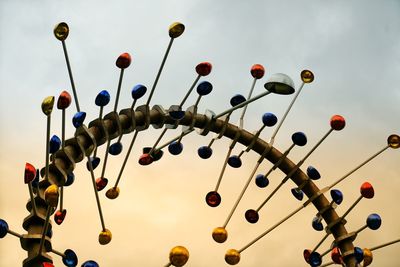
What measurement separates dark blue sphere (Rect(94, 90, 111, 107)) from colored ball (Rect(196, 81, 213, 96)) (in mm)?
1604

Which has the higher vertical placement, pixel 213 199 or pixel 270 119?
pixel 270 119

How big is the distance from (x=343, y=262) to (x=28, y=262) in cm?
539

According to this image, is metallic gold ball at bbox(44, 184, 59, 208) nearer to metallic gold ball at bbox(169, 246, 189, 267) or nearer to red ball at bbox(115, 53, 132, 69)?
metallic gold ball at bbox(169, 246, 189, 267)

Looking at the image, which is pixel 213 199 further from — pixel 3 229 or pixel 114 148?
pixel 3 229

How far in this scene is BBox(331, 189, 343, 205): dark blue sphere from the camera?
9031mm

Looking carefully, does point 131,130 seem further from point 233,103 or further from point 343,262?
point 343,262

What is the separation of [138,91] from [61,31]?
1.35 m

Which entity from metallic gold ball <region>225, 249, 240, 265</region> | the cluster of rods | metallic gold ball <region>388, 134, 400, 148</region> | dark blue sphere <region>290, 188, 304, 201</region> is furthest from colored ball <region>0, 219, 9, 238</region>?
metallic gold ball <region>388, 134, 400, 148</region>

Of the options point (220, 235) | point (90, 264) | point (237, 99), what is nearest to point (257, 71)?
point (237, 99)

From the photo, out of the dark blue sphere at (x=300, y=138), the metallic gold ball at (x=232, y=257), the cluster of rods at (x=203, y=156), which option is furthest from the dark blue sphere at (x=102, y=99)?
the dark blue sphere at (x=300, y=138)

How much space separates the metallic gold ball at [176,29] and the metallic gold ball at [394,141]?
163 inches

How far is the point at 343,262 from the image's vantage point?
29.3 ft

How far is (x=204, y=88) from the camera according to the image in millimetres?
8172

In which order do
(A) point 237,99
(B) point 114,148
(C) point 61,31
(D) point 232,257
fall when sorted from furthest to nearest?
1. (A) point 237,99
2. (B) point 114,148
3. (D) point 232,257
4. (C) point 61,31
